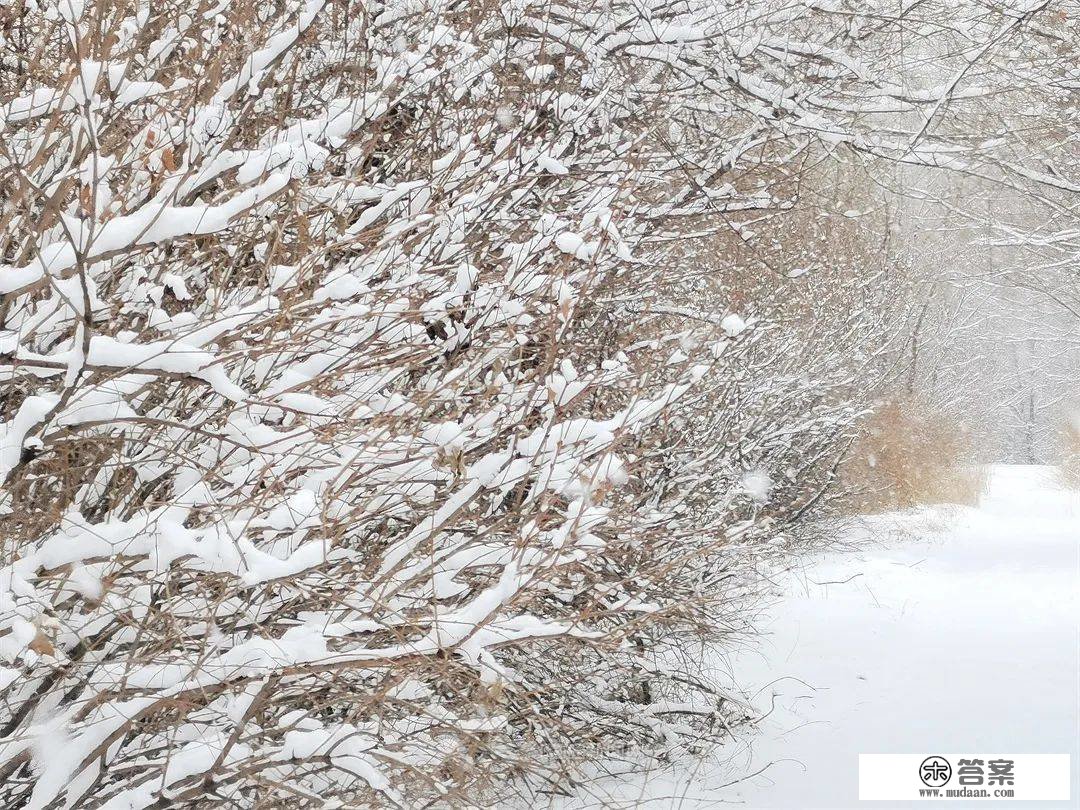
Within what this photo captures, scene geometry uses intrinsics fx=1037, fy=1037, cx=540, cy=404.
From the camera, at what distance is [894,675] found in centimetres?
611

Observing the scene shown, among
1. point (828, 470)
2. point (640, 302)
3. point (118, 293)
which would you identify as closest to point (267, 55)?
point (118, 293)

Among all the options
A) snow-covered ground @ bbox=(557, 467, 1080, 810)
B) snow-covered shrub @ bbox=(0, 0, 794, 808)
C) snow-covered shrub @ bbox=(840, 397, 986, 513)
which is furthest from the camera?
snow-covered shrub @ bbox=(840, 397, 986, 513)

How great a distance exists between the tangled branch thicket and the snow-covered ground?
32.0 inches

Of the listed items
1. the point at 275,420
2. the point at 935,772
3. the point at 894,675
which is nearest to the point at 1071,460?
the point at 894,675

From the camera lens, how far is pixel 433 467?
2.51m

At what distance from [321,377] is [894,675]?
4.78 m

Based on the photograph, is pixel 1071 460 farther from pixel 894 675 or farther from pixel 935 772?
pixel 935 772

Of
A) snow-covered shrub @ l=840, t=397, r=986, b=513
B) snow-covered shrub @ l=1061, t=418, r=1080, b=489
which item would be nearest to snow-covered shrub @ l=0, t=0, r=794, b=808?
snow-covered shrub @ l=840, t=397, r=986, b=513

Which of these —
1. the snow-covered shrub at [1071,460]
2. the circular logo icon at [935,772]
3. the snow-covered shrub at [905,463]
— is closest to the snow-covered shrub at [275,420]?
the circular logo icon at [935,772]

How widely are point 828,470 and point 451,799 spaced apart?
8.41 meters

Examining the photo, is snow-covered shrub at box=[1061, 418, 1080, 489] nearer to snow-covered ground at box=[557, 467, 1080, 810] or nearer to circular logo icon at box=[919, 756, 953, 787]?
snow-covered ground at box=[557, 467, 1080, 810]

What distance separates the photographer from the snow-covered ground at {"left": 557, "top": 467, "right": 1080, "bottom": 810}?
4.72m

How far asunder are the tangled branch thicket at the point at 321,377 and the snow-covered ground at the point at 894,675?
2.66 feet

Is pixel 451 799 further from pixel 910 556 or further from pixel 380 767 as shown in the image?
pixel 910 556
